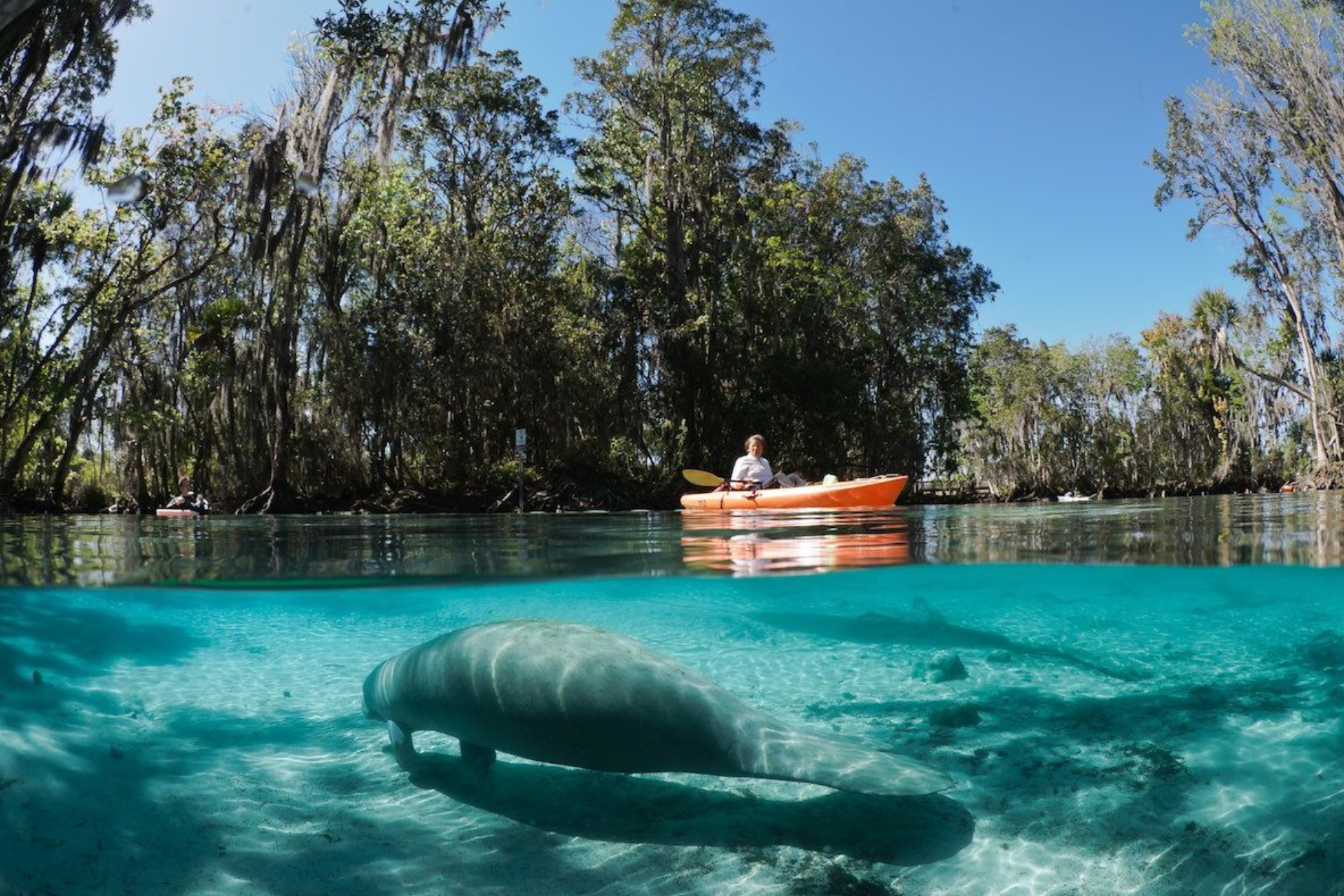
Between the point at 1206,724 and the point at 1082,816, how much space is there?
116 inches

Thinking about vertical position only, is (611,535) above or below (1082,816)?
above

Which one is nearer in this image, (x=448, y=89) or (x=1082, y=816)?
(x=1082, y=816)

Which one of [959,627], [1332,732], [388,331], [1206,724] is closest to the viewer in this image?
[1332,732]

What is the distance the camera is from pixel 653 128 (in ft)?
92.9

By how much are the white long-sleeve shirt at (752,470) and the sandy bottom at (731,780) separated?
13.3ft

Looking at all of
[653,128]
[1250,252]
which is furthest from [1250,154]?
[653,128]

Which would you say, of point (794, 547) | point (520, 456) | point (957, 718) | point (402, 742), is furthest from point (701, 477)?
point (402, 742)

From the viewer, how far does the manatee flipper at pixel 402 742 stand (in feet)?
16.4

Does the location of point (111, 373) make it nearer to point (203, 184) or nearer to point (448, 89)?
point (203, 184)

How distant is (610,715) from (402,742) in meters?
1.71

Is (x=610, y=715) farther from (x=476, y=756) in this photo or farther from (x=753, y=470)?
(x=753, y=470)

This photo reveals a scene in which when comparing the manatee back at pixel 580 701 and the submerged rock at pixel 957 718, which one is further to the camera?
the submerged rock at pixel 957 718

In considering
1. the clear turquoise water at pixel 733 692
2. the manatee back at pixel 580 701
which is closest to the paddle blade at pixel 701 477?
the clear turquoise water at pixel 733 692

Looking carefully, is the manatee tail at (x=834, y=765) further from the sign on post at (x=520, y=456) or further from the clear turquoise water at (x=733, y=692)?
the sign on post at (x=520, y=456)
